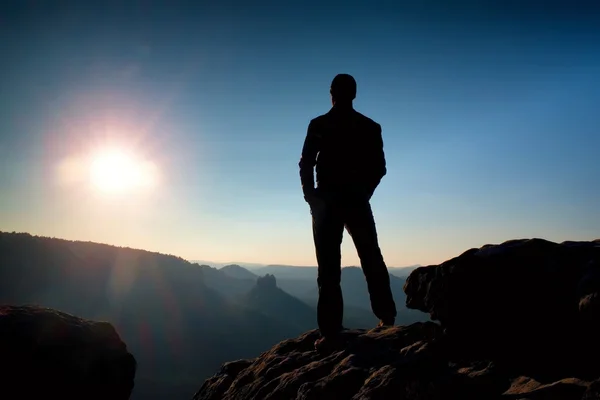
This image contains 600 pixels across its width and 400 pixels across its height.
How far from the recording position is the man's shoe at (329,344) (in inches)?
238

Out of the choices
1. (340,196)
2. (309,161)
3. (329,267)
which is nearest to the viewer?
(329,267)

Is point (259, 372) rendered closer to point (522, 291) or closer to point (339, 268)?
point (339, 268)

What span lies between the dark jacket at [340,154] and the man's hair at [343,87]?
26cm

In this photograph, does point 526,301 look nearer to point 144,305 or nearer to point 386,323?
point 386,323

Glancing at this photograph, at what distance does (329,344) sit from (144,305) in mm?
153072

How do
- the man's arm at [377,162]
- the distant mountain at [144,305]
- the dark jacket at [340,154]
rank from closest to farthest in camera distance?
the dark jacket at [340,154] → the man's arm at [377,162] → the distant mountain at [144,305]

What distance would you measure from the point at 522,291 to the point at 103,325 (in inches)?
601

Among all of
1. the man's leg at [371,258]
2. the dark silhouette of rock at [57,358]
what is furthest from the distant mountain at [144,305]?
the man's leg at [371,258]

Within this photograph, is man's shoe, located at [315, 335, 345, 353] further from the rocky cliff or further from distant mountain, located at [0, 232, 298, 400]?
distant mountain, located at [0, 232, 298, 400]

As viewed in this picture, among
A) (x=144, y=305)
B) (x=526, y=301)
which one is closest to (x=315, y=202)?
(x=526, y=301)

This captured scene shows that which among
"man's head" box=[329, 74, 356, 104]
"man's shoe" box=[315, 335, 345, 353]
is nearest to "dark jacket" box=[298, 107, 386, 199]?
"man's head" box=[329, 74, 356, 104]

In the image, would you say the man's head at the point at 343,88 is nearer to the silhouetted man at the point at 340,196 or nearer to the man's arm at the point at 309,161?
the silhouetted man at the point at 340,196

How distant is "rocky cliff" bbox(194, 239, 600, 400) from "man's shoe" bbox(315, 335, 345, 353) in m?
0.91

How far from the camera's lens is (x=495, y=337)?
382 centimetres
